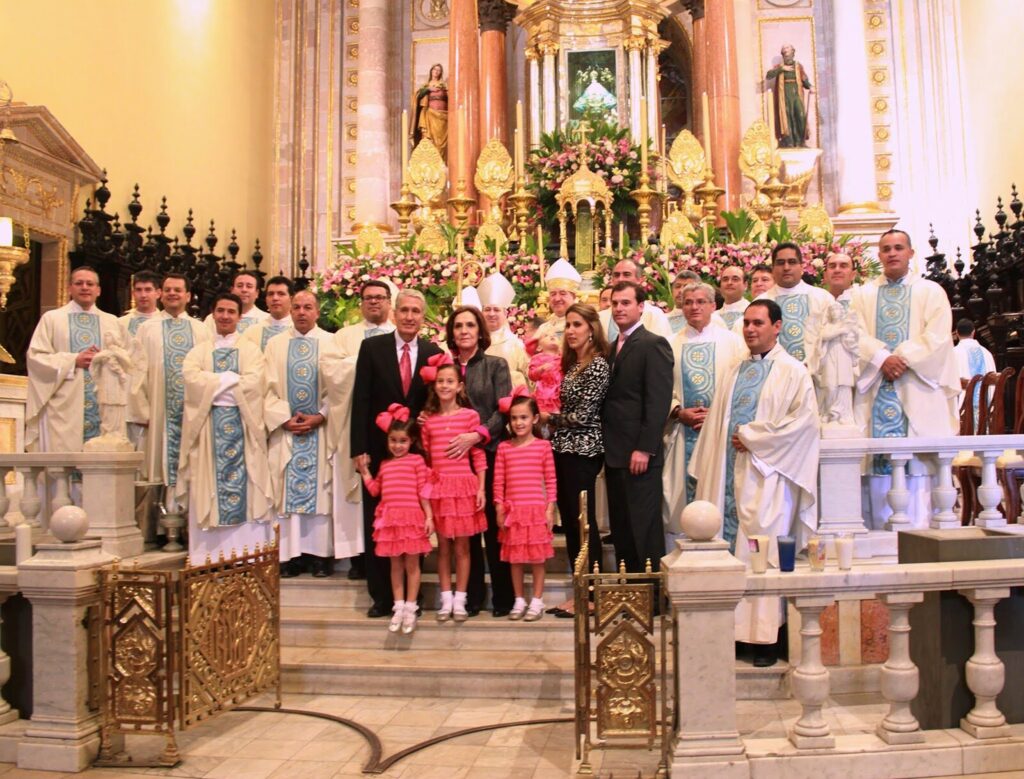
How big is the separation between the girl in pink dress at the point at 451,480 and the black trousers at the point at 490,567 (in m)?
0.12

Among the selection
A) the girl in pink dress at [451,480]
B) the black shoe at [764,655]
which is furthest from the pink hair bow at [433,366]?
the black shoe at [764,655]

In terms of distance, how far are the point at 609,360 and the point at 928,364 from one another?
187cm

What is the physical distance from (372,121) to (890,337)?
11.2 meters

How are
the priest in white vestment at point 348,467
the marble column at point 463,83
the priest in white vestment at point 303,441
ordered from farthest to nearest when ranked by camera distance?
the marble column at point 463,83 → the priest in white vestment at point 303,441 → the priest in white vestment at point 348,467

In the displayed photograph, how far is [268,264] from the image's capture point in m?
16.5

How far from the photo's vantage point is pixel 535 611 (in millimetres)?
5453

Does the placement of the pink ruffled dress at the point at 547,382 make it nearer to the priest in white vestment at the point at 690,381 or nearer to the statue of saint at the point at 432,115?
the priest in white vestment at the point at 690,381

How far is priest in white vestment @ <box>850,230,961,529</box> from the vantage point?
582 centimetres

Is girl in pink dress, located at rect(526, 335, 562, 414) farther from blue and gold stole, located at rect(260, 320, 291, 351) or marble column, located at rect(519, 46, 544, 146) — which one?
marble column, located at rect(519, 46, 544, 146)

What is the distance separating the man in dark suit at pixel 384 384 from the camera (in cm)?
585

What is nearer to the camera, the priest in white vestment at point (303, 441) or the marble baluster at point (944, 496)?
the marble baluster at point (944, 496)

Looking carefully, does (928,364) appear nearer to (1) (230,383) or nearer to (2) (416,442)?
(2) (416,442)

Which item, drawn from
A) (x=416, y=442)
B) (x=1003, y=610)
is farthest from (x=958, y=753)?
(x=416, y=442)

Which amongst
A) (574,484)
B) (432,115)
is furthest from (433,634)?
(432,115)
